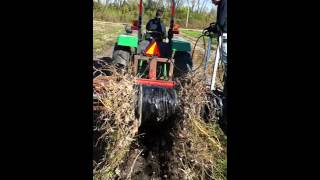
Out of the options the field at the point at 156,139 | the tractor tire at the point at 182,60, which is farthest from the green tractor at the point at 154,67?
the field at the point at 156,139

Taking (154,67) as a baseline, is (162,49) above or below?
above

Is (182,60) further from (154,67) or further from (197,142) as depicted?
(197,142)

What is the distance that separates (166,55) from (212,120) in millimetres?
2549

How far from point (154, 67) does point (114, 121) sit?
204 cm

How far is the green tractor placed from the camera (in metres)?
3.34

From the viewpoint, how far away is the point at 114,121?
10.4 ft

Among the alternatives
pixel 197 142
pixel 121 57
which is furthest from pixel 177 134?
pixel 121 57

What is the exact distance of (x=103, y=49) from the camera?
11992 mm

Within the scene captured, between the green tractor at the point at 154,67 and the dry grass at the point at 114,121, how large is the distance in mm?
147

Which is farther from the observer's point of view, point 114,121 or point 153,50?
point 153,50

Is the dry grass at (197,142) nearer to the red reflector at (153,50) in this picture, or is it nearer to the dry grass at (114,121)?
the dry grass at (114,121)
